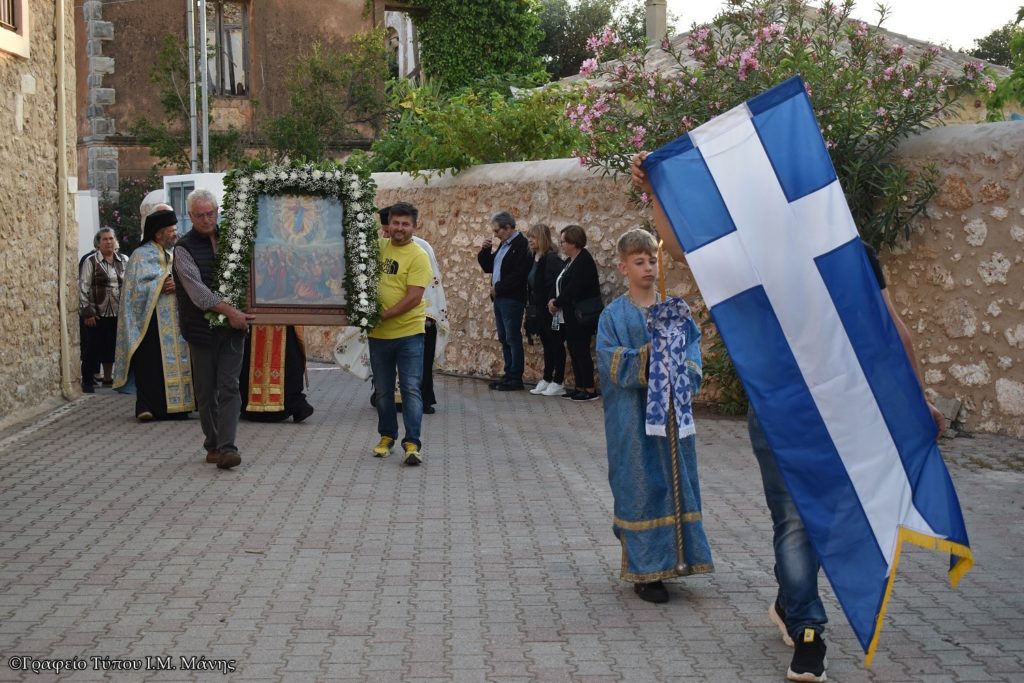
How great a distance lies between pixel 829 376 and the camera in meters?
5.04

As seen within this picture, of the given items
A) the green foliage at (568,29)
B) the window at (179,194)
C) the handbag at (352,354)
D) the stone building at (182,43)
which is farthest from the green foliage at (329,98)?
the handbag at (352,354)

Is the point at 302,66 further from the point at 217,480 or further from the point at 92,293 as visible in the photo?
the point at 217,480

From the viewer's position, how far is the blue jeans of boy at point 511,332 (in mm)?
15148

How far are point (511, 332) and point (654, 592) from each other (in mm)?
9079

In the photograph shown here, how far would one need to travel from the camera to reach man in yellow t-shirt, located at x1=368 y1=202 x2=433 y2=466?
10.0m

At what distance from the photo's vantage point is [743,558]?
7.18 metres

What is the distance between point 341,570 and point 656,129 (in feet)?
21.8

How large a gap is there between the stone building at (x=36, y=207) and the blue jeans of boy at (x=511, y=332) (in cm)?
458

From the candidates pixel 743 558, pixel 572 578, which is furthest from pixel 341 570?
pixel 743 558

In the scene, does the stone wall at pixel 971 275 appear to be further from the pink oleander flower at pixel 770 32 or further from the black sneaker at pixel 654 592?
the black sneaker at pixel 654 592

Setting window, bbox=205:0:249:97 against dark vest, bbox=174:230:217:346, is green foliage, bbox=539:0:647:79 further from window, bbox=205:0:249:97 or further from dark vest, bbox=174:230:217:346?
dark vest, bbox=174:230:217:346

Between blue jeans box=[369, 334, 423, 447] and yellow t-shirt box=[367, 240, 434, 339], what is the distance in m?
0.07

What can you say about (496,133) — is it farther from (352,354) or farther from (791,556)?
(791,556)

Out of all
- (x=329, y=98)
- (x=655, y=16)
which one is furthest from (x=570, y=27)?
(x=329, y=98)
